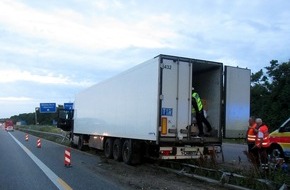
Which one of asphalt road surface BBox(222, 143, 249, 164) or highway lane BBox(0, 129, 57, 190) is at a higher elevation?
asphalt road surface BBox(222, 143, 249, 164)

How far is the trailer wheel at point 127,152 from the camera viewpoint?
15.4 meters

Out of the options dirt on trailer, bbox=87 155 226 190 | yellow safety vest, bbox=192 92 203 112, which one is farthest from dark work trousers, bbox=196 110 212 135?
dirt on trailer, bbox=87 155 226 190

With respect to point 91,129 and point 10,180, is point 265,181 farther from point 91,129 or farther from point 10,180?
point 91,129

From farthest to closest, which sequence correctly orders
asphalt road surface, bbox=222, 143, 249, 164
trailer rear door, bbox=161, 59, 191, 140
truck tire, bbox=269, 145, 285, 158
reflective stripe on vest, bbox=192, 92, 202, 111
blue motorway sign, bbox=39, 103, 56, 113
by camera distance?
blue motorway sign, bbox=39, 103, 56, 113
asphalt road surface, bbox=222, 143, 249, 164
truck tire, bbox=269, 145, 285, 158
reflective stripe on vest, bbox=192, 92, 202, 111
trailer rear door, bbox=161, 59, 191, 140

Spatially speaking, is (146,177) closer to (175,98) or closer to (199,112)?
(175,98)

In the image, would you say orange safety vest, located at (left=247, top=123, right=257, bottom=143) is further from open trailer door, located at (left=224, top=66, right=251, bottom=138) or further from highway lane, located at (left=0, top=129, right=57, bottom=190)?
highway lane, located at (left=0, top=129, right=57, bottom=190)

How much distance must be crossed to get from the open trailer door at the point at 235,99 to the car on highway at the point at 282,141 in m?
1.79

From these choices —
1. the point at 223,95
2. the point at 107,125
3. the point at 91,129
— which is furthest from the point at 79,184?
the point at 91,129

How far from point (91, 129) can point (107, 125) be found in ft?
12.5

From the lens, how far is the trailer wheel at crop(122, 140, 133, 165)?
50.4 feet

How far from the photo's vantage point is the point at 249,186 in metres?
10.1

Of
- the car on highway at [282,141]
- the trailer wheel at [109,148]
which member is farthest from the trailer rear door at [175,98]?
the trailer wheel at [109,148]

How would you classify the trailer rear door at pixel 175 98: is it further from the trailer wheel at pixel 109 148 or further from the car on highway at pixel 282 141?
the trailer wheel at pixel 109 148

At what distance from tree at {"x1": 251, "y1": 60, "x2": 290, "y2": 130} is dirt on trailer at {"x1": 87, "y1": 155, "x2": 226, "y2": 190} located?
116 ft
